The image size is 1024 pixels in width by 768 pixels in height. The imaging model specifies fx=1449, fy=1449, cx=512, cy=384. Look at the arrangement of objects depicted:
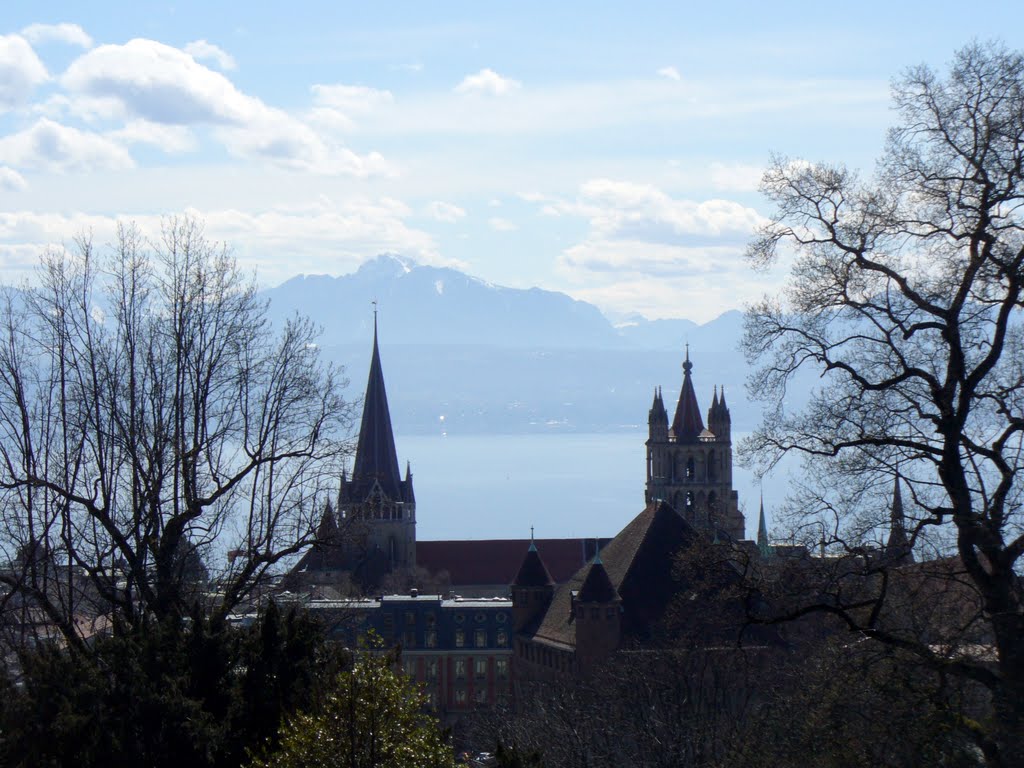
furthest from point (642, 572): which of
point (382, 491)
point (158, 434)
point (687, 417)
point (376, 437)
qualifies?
point (687, 417)

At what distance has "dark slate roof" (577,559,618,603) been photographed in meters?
46.0

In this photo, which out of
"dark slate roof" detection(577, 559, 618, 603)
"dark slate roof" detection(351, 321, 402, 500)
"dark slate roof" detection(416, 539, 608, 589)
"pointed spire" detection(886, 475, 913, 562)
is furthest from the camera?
"dark slate roof" detection(416, 539, 608, 589)

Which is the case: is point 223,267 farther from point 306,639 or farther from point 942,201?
point 942,201

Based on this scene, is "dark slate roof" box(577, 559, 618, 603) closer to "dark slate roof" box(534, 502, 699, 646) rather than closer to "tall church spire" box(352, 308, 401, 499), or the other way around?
"dark slate roof" box(534, 502, 699, 646)

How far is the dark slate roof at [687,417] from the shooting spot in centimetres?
10419

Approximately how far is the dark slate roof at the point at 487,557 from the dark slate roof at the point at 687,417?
13.2m

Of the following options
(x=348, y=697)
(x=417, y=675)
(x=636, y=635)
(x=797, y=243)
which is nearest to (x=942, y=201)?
(x=797, y=243)

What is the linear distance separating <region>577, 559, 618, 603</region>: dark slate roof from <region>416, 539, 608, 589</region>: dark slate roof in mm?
65205

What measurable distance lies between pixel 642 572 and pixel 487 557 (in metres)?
69.6

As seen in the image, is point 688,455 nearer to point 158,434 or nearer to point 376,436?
point 376,436

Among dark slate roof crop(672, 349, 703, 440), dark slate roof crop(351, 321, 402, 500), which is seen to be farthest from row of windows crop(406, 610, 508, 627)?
dark slate roof crop(672, 349, 703, 440)

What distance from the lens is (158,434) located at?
719 inches


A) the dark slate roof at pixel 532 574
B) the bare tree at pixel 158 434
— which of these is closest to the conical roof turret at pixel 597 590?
the dark slate roof at pixel 532 574

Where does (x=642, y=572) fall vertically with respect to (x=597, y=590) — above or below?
Result: above
